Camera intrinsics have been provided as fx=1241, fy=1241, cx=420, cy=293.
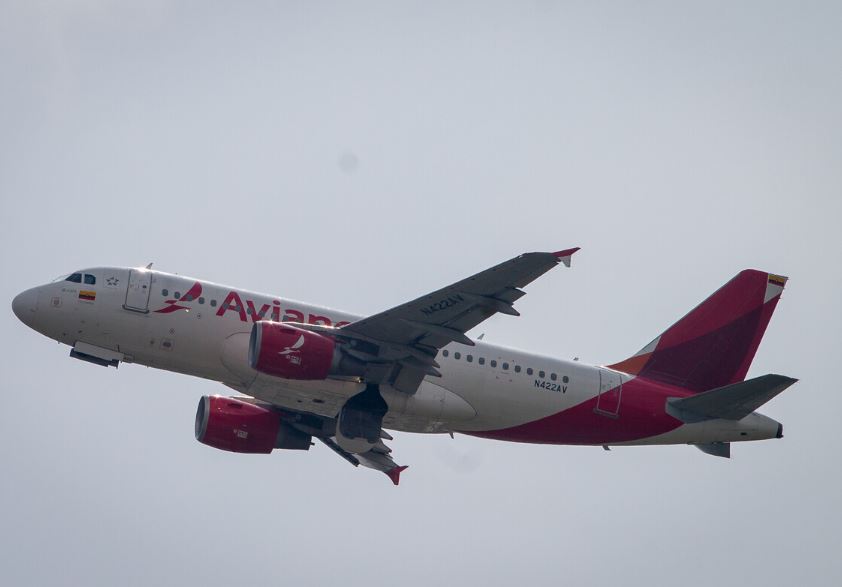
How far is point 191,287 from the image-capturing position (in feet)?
139

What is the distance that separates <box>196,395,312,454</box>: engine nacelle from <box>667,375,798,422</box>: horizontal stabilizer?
1443 cm

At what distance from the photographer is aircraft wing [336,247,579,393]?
125 ft

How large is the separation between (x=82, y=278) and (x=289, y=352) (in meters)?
8.10

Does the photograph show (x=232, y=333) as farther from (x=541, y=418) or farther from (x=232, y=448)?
(x=541, y=418)

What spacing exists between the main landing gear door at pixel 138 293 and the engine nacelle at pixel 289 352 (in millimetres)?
→ 4088

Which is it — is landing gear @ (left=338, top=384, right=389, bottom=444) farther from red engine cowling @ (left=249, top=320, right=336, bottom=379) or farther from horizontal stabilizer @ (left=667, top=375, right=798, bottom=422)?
horizontal stabilizer @ (left=667, top=375, right=798, bottom=422)

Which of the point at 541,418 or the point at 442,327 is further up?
the point at 442,327

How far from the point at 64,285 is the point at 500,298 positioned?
15.1 metres

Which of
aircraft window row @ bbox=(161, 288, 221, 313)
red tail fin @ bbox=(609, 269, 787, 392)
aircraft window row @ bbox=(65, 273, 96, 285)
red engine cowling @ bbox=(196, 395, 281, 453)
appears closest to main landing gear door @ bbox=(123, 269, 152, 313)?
aircraft window row @ bbox=(161, 288, 221, 313)

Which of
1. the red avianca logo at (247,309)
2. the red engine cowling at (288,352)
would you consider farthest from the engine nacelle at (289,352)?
the red avianca logo at (247,309)

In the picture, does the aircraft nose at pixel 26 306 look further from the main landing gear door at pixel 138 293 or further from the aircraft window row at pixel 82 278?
the main landing gear door at pixel 138 293

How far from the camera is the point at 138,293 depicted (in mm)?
42125

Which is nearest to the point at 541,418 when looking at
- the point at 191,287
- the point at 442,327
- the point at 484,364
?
the point at 484,364

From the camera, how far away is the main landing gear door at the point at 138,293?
41.9 m
